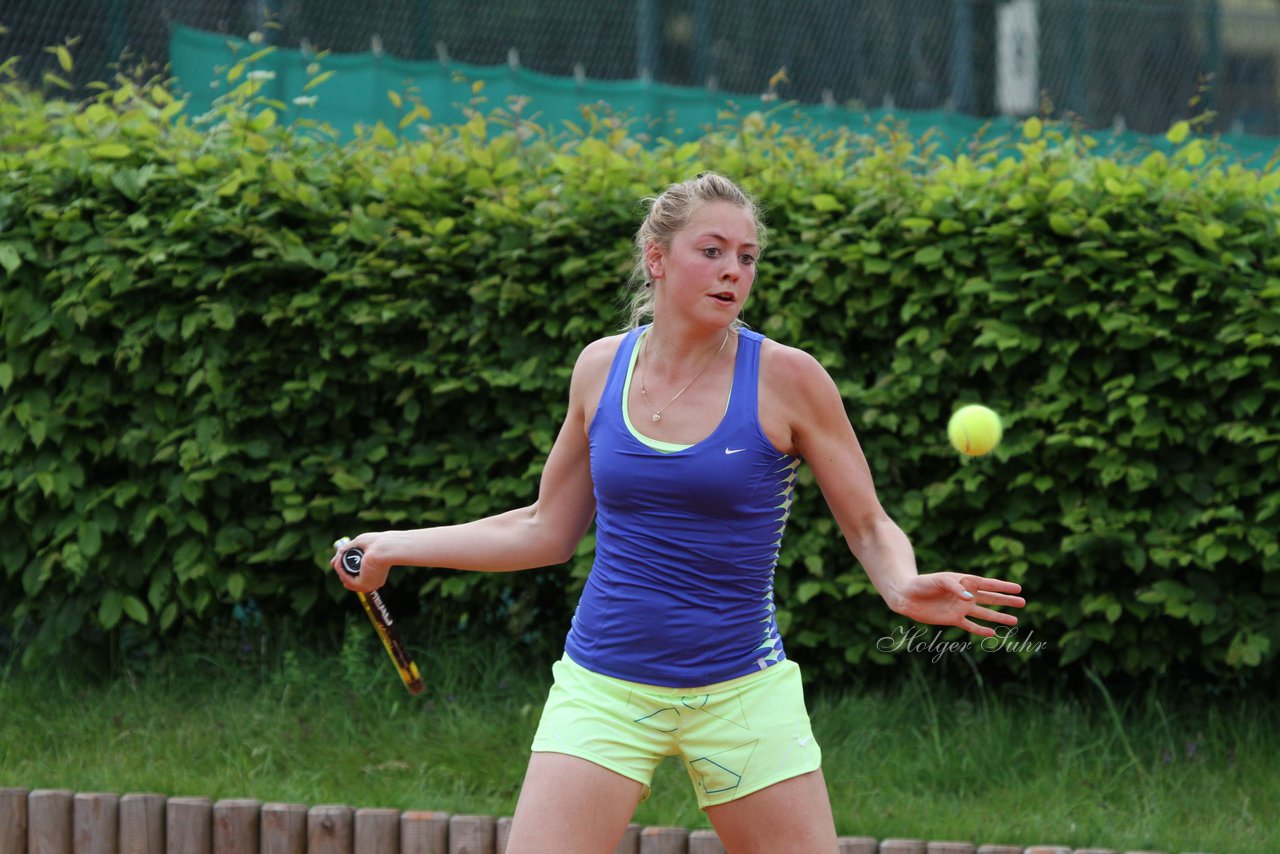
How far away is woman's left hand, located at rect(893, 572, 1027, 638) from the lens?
8.70 ft

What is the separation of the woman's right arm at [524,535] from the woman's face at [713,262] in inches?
11.1

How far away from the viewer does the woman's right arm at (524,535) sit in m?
3.12

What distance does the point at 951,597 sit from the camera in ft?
8.92

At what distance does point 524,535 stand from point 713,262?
758 millimetres

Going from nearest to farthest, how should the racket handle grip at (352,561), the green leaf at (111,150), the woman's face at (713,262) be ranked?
1. the woman's face at (713,262)
2. the racket handle grip at (352,561)
3. the green leaf at (111,150)

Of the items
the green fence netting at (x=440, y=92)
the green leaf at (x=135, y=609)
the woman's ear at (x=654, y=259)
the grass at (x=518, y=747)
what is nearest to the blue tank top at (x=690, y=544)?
the woman's ear at (x=654, y=259)

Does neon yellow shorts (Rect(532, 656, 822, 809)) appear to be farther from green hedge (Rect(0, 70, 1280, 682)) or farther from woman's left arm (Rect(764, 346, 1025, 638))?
green hedge (Rect(0, 70, 1280, 682))

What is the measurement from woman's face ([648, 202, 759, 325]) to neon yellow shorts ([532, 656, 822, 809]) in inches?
30.0

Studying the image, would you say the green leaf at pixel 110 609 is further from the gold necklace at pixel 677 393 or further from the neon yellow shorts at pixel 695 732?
the gold necklace at pixel 677 393

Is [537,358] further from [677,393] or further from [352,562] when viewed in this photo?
[677,393]

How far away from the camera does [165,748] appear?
487 centimetres

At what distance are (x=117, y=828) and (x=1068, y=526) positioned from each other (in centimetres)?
321

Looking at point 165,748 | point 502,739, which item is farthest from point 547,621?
point 165,748

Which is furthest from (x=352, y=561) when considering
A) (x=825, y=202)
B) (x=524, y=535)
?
(x=825, y=202)
